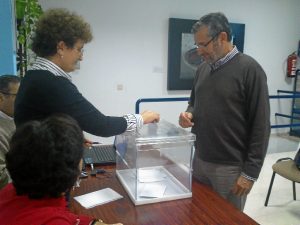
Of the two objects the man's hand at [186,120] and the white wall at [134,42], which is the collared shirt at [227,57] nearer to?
the man's hand at [186,120]

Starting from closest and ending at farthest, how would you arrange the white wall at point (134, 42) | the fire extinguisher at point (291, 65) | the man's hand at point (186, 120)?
1. the man's hand at point (186, 120)
2. the white wall at point (134, 42)
3. the fire extinguisher at point (291, 65)

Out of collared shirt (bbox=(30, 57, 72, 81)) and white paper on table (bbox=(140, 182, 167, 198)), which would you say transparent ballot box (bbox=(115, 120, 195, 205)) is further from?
collared shirt (bbox=(30, 57, 72, 81))

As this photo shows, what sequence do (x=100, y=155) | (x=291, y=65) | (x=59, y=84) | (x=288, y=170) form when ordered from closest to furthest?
(x=59, y=84) < (x=100, y=155) < (x=288, y=170) < (x=291, y=65)

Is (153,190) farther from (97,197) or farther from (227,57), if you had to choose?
(227,57)

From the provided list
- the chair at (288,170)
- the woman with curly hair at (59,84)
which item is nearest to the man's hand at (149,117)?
the woman with curly hair at (59,84)

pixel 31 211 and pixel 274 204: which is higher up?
pixel 31 211

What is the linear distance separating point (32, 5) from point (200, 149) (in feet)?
6.05

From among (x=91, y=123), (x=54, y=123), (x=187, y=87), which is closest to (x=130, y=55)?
(x=187, y=87)

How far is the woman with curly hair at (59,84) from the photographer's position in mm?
1122

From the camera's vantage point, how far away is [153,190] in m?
1.32

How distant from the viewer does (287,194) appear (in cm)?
297

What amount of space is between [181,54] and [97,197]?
334cm

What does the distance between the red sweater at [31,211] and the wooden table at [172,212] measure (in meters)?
0.31

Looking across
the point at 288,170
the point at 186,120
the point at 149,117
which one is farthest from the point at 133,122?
the point at 288,170
